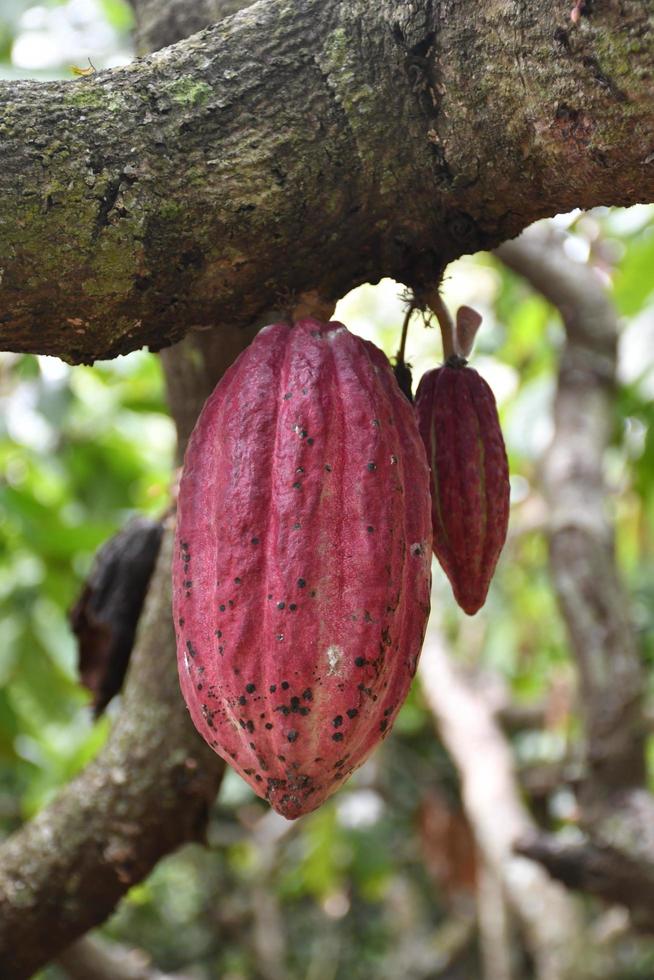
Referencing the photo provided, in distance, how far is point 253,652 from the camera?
844 millimetres

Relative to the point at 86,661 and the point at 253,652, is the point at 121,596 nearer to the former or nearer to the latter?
the point at 86,661

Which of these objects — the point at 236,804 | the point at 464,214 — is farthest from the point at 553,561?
the point at 236,804

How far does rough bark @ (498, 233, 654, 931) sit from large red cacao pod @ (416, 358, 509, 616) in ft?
4.41

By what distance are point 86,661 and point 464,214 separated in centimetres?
112

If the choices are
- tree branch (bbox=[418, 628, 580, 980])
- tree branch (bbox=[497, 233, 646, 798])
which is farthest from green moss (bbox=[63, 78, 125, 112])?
tree branch (bbox=[418, 628, 580, 980])

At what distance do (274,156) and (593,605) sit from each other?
1709mm

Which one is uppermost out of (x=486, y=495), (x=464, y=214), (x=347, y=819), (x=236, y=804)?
(x=236, y=804)

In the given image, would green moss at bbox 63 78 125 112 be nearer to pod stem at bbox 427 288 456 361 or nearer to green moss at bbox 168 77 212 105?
green moss at bbox 168 77 212 105

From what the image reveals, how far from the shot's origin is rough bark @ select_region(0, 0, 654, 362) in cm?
84

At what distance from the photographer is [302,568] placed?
0.84m

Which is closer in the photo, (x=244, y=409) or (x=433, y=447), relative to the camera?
(x=244, y=409)

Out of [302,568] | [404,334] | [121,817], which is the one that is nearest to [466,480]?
[404,334]

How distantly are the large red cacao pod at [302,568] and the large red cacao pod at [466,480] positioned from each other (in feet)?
0.48

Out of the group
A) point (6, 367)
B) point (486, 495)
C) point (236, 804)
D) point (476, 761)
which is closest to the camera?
point (486, 495)
